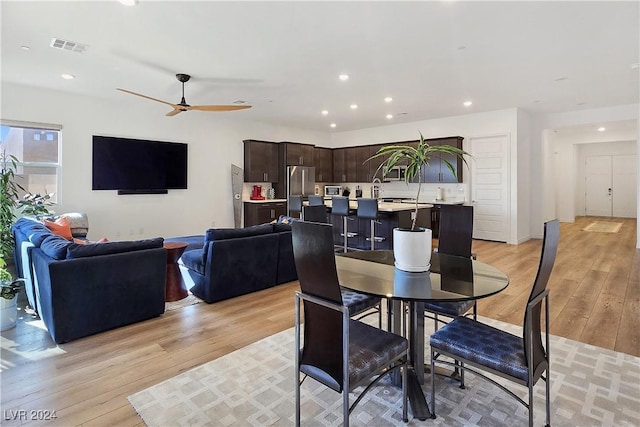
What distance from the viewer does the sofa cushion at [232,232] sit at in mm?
3662

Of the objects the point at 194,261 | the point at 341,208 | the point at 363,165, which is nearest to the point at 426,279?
the point at 194,261

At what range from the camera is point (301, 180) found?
344 inches

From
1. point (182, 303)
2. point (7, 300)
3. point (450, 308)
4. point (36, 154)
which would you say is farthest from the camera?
point (36, 154)

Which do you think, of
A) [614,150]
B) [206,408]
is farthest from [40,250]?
[614,150]

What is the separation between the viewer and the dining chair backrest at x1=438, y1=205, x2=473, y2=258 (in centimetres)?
273

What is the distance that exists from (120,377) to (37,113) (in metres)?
5.08

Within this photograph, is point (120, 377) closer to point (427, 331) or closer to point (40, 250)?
point (40, 250)

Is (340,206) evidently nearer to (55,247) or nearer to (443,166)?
(443,166)

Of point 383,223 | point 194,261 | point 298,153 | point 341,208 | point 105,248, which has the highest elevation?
point 298,153

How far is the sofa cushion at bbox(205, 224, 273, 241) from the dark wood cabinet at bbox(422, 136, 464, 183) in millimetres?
4908

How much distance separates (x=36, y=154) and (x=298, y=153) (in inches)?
201

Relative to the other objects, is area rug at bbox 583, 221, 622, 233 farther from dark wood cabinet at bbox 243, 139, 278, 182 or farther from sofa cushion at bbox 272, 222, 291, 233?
sofa cushion at bbox 272, 222, 291, 233

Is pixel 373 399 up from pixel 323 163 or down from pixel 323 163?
down

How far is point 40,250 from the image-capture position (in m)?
2.99
